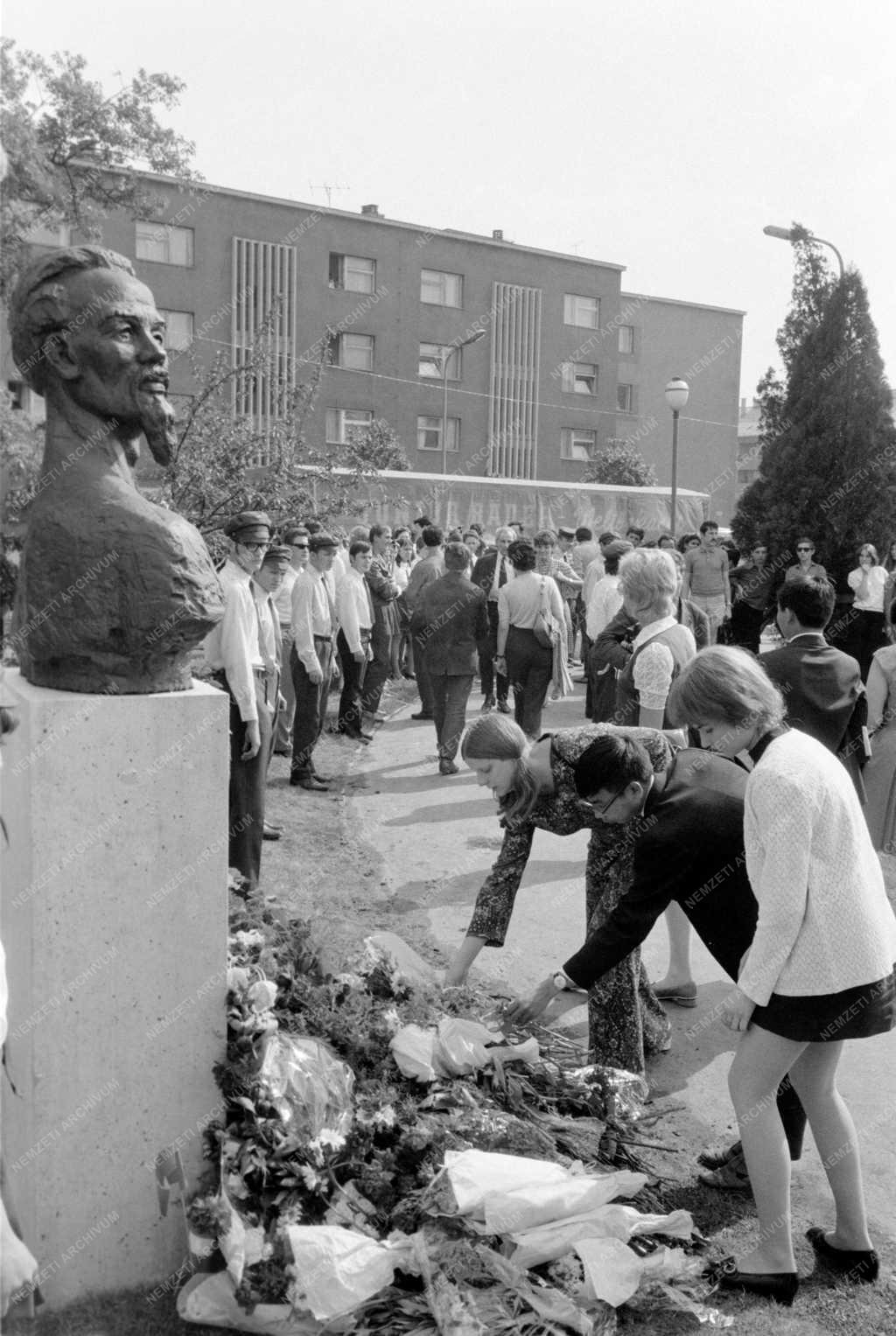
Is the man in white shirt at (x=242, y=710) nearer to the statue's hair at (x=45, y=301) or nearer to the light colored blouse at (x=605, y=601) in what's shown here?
the statue's hair at (x=45, y=301)

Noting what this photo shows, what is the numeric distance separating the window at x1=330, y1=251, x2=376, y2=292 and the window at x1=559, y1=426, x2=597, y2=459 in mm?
8986

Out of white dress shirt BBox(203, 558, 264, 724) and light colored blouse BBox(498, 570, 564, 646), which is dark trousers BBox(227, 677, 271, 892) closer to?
white dress shirt BBox(203, 558, 264, 724)

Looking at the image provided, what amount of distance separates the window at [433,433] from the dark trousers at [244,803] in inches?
1345

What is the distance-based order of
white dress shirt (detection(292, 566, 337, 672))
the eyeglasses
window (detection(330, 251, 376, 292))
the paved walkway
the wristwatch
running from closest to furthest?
the wristwatch
the eyeglasses
the paved walkway
white dress shirt (detection(292, 566, 337, 672))
window (detection(330, 251, 376, 292))

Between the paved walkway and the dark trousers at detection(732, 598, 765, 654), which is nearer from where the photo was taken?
the paved walkway

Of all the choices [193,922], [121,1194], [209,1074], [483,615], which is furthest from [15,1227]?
[483,615]

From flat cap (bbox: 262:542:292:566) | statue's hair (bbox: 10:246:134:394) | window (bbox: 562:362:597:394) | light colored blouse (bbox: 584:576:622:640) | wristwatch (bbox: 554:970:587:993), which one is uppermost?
window (bbox: 562:362:597:394)

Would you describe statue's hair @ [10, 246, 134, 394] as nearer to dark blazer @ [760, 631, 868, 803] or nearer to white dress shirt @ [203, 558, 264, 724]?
white dress shirt @ [203, 558, 264, 724]

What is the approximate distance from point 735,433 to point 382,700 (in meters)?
38.4

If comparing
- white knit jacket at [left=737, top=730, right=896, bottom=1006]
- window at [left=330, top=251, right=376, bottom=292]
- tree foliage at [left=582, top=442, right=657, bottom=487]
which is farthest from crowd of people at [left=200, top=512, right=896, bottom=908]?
window at [left=330, top=251, right=376, bottom=292]

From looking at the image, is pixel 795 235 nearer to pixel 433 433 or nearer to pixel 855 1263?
pixel 855 1263

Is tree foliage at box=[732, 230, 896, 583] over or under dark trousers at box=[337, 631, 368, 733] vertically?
over

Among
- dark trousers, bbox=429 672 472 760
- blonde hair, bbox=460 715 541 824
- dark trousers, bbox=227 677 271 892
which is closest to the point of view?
blonde hair, bbox=460 715 541 824

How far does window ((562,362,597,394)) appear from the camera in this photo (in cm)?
4328
